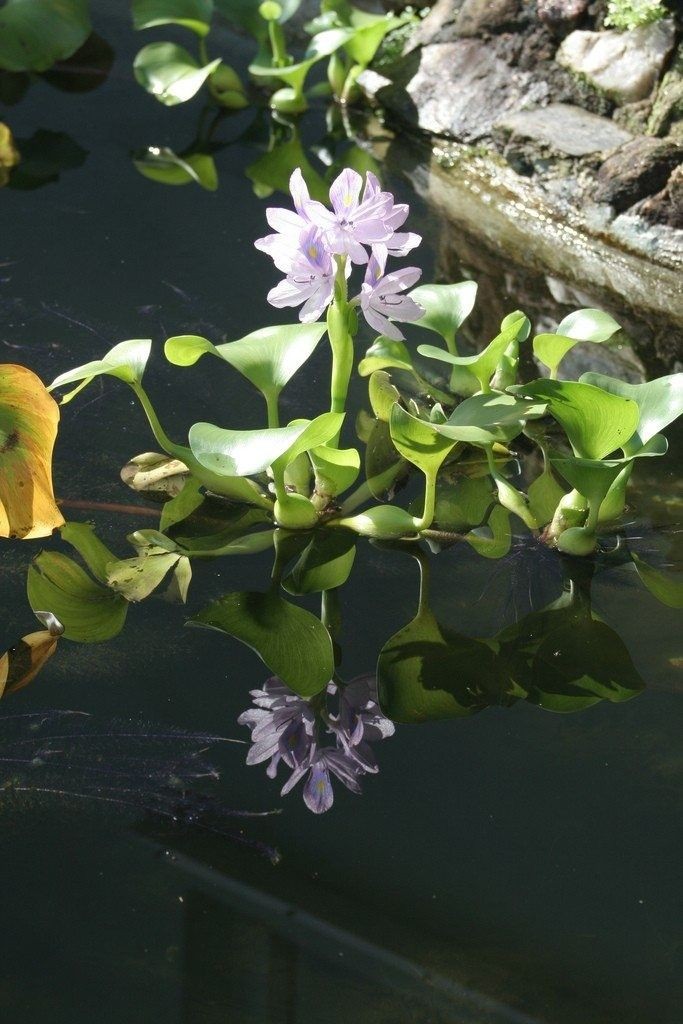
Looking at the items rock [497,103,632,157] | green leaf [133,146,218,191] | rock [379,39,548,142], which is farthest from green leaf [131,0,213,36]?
rock [497,103,632,157]

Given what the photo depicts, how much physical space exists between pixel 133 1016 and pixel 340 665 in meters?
0.66

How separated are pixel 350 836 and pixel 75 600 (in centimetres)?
67

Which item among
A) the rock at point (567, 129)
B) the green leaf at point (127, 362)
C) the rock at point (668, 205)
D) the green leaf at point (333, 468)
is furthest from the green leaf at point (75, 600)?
the rock at point (567, 129)

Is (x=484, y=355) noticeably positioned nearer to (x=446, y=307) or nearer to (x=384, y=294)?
(x=446, y=307)

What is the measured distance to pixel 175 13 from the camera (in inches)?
146

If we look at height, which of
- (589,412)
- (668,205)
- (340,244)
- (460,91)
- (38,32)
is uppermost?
(340,244)


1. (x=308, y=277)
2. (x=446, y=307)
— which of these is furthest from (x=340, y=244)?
(x=446, y=307)

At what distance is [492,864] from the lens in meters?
1.54

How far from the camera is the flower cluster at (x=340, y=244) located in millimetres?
1712

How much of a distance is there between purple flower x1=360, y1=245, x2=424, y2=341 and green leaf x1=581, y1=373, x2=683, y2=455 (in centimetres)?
33

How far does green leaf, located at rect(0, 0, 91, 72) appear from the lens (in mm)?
3793

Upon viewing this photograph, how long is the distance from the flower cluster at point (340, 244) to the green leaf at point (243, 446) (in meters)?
0.21

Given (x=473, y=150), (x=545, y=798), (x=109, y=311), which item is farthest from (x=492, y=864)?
(x=473, y=150)

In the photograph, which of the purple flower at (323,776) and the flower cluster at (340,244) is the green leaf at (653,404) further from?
the purple flower at (323,776)
